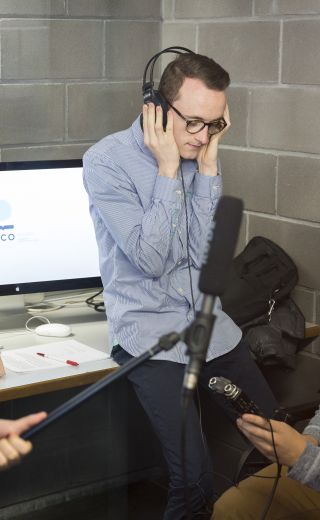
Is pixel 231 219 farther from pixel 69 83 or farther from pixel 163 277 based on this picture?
pixel 69 83

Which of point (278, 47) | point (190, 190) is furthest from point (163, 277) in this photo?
point (278, 47)

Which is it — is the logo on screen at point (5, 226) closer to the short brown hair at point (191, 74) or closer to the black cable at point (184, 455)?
the short brown hair at point (191, 74)

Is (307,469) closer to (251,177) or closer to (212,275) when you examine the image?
(212,275)

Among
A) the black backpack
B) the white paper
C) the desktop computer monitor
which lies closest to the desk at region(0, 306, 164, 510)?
the desktop computer monitor

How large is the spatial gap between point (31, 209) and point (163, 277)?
60 cm

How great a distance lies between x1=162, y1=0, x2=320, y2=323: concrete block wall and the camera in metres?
2.89

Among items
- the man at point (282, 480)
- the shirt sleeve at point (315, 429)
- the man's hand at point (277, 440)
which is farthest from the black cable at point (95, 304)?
the man's hand at point (277, 440)

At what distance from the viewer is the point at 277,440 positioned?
6.02 ft

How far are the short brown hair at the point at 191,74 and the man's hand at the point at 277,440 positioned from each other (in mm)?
950

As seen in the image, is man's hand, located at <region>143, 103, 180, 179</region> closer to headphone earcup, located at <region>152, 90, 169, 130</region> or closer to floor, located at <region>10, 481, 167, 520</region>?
headphone earcup, located at <region>152, 90, 169, 130</region>

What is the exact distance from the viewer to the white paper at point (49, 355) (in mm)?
2412

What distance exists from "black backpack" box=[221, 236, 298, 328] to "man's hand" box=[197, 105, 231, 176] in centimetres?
45

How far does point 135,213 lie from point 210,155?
286 mm

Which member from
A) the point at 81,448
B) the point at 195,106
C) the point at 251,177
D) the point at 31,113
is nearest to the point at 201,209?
the point at 195,106
